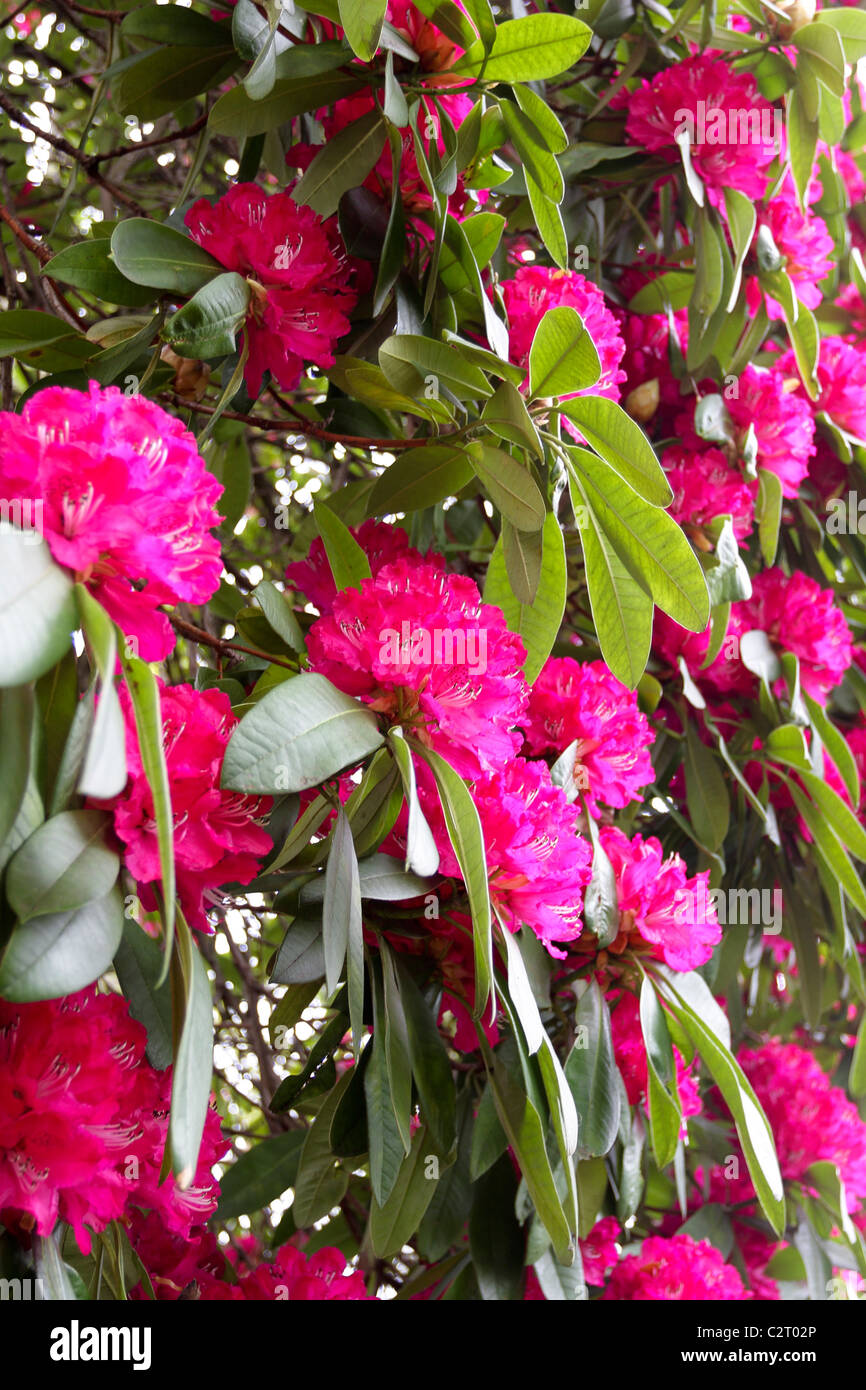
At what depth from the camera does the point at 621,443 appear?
86cm

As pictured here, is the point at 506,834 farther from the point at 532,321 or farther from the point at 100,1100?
the point at 532,321

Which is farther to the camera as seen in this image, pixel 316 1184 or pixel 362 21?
pixel 316 1184

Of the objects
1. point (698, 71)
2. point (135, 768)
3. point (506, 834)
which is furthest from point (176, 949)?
point (698, 71)

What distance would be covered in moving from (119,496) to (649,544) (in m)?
0.42

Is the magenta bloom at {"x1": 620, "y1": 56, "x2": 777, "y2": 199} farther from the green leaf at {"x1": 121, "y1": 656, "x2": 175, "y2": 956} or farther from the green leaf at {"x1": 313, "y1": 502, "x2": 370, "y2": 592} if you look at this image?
the green leaf at {"x1": 121, "y1": 656, "x2": 175, "y2": 956}

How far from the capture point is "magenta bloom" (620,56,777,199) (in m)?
1.30

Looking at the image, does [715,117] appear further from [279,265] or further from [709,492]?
[279,265]

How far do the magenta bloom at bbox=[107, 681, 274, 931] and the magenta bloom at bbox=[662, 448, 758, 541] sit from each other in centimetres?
77

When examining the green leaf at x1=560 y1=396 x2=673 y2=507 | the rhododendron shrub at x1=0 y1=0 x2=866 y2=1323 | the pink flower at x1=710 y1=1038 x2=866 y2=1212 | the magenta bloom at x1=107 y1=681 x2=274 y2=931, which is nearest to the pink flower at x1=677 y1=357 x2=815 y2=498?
the rhododendron shrub at x1=0 y1=0 x2=866 y2=1323

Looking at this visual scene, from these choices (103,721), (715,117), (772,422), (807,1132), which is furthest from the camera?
(807,1132)

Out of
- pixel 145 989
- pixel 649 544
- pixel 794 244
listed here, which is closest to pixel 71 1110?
pixel 145 989

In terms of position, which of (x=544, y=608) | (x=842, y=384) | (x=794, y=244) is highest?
(x=794, y=244)

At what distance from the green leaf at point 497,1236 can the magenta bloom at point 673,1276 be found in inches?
7.5

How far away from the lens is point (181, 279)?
0.90 m
